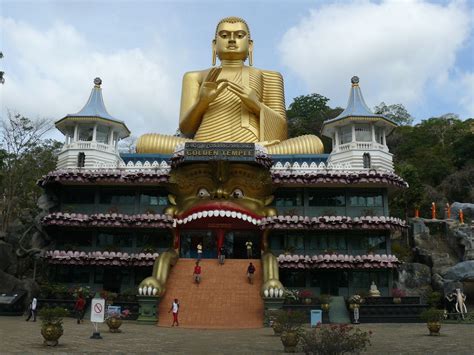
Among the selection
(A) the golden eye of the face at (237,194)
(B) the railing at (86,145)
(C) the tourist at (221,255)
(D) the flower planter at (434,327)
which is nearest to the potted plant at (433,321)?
(D) the flower planter at (434,327)

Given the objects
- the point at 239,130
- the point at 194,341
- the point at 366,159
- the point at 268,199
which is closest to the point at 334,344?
the point at 194,341

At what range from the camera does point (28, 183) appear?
145 ft

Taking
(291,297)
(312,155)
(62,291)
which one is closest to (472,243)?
(312,155)

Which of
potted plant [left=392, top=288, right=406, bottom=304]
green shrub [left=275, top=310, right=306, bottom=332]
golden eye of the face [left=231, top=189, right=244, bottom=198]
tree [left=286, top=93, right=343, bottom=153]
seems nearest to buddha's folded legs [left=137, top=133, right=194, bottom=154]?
golden eye of the face [left=231, top=189, right=244, bottom=198]

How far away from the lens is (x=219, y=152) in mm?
30016

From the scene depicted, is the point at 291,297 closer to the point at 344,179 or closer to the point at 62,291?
the point at 344,179

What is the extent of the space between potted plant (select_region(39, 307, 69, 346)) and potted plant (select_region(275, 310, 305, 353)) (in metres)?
6.81

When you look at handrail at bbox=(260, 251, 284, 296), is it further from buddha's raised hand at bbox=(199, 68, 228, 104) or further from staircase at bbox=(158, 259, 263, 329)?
buddha's raised hand at bbox=(199, 68, 228, 104)

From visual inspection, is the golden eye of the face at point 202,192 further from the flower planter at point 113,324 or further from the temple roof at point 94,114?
the flower planter at point 113,324

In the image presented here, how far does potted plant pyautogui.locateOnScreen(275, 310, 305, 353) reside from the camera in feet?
48.0

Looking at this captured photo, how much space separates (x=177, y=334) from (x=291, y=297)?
807cm

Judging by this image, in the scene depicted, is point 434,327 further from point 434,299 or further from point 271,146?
point 271,146

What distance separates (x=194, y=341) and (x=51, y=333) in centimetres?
484

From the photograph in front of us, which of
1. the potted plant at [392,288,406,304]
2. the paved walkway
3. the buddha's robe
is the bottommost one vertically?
the paved walkway
